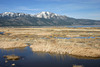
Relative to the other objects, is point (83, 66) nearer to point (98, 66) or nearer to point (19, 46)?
point (98, 66)

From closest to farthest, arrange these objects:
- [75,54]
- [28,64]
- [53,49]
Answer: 1. [28,64]
2. [75,54]
3. [53,49]

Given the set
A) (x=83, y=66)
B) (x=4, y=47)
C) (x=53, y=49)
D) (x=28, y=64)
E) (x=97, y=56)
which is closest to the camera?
(x=83, y=66)

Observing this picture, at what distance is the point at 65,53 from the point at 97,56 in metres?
6.71

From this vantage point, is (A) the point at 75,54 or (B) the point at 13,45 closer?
(A) the point at 75,54

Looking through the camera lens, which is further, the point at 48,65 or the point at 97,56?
the point at 97,56

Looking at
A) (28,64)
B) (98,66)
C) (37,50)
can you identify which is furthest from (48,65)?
(37,50)

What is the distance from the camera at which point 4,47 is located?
32969 mm

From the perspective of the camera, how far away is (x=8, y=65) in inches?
728

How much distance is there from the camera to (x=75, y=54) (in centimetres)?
2481

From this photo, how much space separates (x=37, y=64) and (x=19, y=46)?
671 inches

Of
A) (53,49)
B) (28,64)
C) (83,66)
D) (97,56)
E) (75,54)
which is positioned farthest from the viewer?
(53,49)

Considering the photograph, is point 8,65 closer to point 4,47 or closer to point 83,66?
point 83,66

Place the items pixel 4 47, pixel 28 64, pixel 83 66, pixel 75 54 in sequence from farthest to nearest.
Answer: pixel 4 47
pixel 75 54
pixel 28 64
pixel 83 66

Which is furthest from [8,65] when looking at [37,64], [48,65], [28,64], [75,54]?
[75,54]
